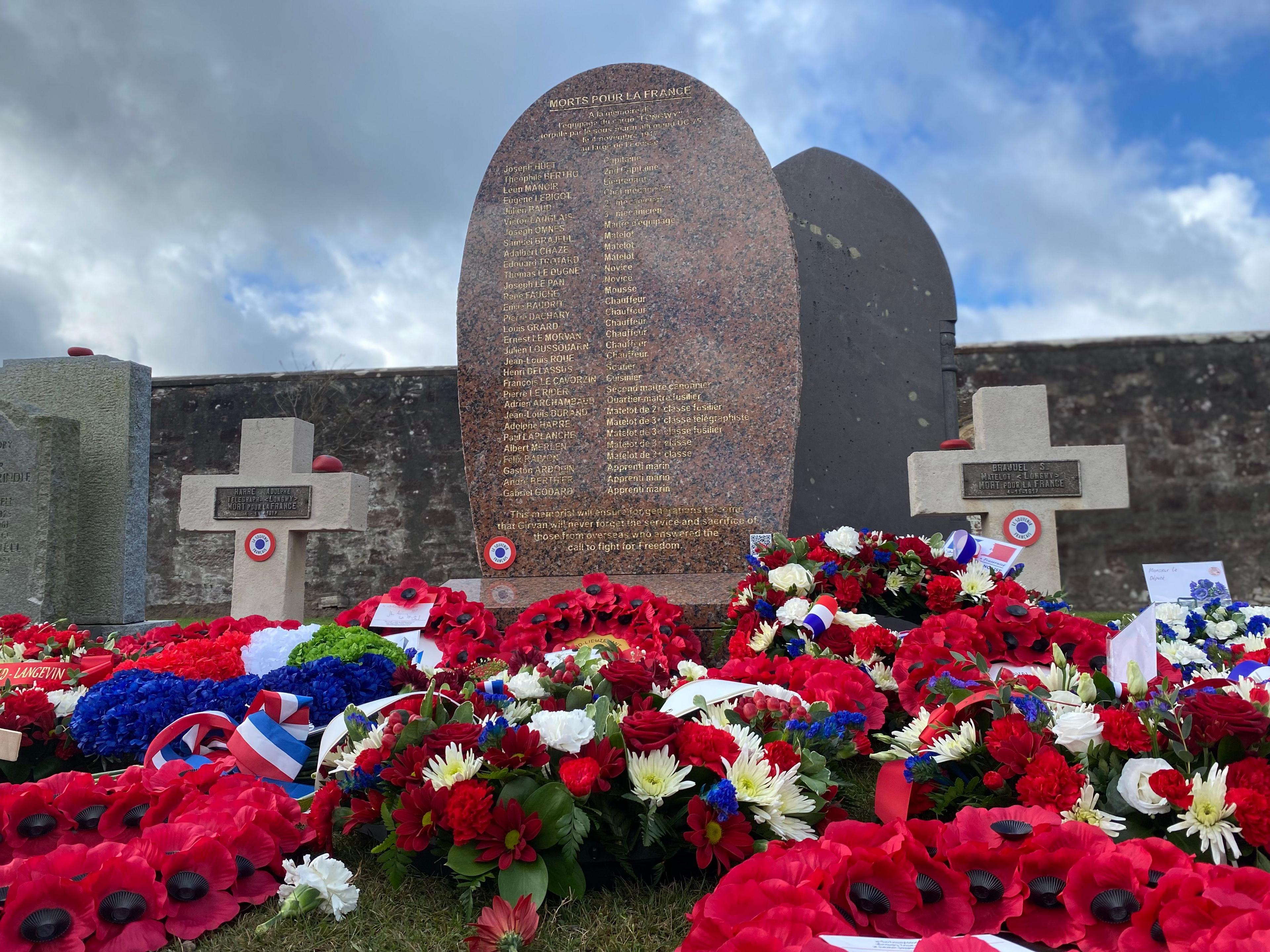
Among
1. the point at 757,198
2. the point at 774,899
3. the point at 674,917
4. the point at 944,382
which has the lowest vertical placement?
the point at 674,917

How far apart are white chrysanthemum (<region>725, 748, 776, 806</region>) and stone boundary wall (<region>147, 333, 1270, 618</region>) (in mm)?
8885

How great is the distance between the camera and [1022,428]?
5.36 meters

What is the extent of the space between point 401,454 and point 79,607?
231 inches

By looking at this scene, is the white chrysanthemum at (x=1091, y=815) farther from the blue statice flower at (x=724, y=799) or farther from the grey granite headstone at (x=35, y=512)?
the grey granite headstone at (x=35, y=512)

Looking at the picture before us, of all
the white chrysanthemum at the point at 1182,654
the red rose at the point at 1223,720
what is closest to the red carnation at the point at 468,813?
the red rose at the point at 1223,720

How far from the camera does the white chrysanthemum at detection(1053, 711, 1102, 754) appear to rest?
5.02ft

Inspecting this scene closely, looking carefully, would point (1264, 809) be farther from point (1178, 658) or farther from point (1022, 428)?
point (1022, 428)

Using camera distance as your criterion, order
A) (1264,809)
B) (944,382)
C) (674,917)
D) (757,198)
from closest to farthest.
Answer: (1264,809), (674,917), (757,198), (944,382)

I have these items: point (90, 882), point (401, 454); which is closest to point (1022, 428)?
point (90, 882)

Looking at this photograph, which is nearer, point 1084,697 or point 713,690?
point 1084,697

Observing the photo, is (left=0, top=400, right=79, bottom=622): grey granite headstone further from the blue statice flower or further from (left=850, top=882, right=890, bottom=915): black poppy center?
(left=850, top=882, right=890, bottom=915): black poppy center

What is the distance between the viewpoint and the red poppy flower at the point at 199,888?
1.42 m

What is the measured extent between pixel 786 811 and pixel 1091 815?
1.60 feet

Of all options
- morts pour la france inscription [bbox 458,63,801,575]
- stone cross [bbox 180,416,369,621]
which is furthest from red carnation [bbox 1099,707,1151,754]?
stone cross [bbox 180,416,369,621]
